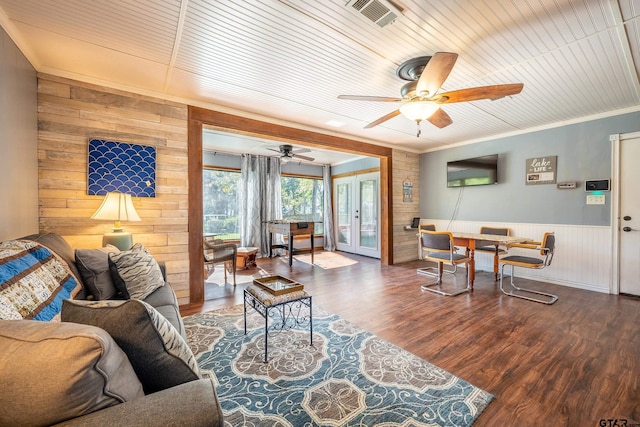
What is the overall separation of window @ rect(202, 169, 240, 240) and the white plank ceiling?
2.98 meters

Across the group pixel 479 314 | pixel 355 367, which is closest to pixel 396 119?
pixel 479 314

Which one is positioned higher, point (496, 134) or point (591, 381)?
point (496, 134)

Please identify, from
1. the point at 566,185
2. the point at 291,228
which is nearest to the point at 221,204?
the point at 291,228

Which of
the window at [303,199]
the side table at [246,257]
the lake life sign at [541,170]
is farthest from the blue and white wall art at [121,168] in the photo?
the lake life sign at [541,170]

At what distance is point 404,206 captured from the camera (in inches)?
224

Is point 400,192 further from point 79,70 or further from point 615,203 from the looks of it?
point 79,70

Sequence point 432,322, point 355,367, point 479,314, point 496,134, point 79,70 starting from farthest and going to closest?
1. point 496,134
2. point 479,314
3. point 432,322
4. point 79,70
5. point 355,367

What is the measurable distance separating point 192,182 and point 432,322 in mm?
3049

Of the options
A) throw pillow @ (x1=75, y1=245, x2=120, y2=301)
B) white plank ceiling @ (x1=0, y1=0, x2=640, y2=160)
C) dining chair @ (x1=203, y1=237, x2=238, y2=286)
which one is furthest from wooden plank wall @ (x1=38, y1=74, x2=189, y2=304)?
throw pillow @ (x1=75, y1=245, x2=120, y2=301)

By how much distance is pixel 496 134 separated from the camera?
4.63m

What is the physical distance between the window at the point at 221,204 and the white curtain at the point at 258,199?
9.4 inches

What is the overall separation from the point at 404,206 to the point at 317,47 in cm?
410

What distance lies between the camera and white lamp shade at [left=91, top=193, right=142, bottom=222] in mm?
2438

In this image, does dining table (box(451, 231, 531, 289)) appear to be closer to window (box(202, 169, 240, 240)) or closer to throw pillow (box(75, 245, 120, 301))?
throw pillow (box(75, 245, 120, 301))
